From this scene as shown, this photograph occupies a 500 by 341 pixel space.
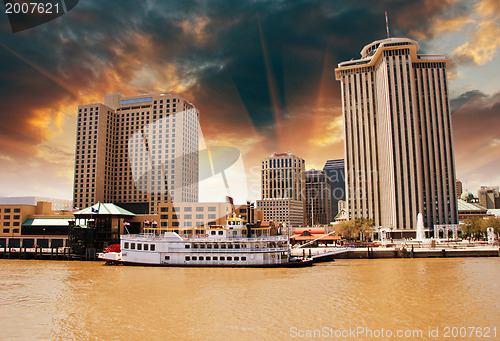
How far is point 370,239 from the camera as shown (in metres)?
135

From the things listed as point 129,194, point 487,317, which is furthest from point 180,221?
point 487,317

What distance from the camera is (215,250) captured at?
62500 millimetres

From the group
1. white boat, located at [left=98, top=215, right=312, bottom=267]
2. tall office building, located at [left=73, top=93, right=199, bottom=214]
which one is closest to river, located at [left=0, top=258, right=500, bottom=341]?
white boat, located at [left=98, top=215, right=312, bottom=267]

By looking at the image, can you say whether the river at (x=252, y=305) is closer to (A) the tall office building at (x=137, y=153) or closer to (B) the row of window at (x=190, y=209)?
(B) the row of window at (x=190, y=209)

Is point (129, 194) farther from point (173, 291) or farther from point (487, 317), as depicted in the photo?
point (487, 317)

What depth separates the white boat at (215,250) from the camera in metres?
61.5

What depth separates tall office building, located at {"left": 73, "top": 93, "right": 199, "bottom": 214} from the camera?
14812 cm

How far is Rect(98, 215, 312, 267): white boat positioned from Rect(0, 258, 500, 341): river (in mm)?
7472

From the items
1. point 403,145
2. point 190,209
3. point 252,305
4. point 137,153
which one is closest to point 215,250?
point 252,305

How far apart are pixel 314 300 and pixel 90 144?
448ft

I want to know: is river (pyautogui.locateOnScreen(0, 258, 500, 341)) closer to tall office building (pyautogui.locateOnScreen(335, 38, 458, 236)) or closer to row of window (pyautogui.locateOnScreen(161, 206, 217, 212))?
row of window (pyautogui.locateOnScreen(161, 206, 217, 212))

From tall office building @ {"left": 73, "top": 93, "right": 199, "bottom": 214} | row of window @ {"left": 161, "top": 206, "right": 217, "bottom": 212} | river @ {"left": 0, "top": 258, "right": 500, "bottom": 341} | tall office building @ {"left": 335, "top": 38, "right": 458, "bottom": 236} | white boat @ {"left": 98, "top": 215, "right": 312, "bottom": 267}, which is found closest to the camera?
river @ {"left": 0, "top": 258, "right": 500, "bottom": 341}

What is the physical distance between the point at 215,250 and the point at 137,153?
105483 millimetres

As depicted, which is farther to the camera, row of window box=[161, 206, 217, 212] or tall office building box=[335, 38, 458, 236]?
tall office building box=[335, 38, 458, 236]
